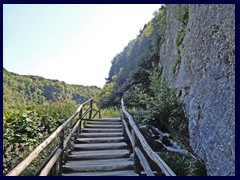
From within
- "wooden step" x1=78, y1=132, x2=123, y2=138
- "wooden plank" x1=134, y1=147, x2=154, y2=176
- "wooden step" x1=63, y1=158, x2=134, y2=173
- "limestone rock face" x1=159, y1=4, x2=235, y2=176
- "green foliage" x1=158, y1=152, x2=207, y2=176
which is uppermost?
"limestone rock face" x1=159, y1=4, x2=235, y2=176

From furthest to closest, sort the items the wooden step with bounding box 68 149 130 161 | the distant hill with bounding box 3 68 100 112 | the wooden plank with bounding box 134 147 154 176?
the distant hill with bounding box 3 68 100 112
the wooden step with bounding box 68 149 130 161
the wooden plank with bounding box 134 147 154 176

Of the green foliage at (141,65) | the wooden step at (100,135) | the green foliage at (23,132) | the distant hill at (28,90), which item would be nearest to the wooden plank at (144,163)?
the green foliage at (23,132)

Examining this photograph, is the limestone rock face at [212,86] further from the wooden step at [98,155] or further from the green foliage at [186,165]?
the wooden step at [98,155]

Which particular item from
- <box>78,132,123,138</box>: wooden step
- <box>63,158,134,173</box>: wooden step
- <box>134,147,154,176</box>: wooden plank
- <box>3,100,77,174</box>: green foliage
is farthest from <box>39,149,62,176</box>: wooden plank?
<box>78,132,123,138</box>: wooden step

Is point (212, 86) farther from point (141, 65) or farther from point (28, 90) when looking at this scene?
point (141, 65)

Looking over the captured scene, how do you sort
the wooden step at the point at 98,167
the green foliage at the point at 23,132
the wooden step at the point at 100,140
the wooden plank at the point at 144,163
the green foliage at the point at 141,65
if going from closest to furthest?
the wooden plank at the point at 144,163, the wooden step at the point at 98,167, the green foliage at the point at 23,132, the wooden step at the point at 100,140, the green foliage at the point at 141,65

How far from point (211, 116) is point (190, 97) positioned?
1.20 meters

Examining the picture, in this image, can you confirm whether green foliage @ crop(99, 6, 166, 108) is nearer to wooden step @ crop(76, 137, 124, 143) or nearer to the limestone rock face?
wooden step @ crop(76, 137, 124, 143)

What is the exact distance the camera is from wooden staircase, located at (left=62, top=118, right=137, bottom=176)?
4176 millimetres

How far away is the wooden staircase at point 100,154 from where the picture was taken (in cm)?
418

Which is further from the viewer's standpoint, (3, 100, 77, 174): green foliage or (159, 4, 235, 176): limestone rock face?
(3, 100, 77, 174): green foliage

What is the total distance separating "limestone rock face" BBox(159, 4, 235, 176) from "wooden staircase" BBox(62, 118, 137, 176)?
122cm

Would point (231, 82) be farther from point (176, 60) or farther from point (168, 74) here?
point (168, 74)

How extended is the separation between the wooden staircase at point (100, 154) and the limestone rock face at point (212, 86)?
47.9 inches
